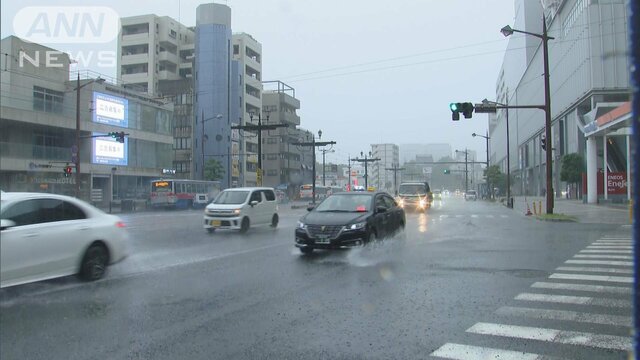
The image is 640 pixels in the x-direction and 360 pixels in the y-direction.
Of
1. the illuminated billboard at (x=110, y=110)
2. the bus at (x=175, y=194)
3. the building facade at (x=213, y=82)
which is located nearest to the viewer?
the bus at (x=175, y=194)

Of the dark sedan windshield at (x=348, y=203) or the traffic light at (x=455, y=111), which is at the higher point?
the traffic light at (x=455, y=111)

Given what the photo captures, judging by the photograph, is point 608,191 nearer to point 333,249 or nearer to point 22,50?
point 333,249

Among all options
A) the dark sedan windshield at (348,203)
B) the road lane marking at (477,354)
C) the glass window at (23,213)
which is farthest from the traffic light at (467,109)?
the road lane marking at (477,354)

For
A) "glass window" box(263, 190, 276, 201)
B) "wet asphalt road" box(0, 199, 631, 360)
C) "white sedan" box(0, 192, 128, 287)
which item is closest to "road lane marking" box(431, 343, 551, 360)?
"wet asphalt road" box(0, 199, 631, 360)

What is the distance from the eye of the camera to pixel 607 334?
5.30m

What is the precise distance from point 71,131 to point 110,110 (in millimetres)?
5114

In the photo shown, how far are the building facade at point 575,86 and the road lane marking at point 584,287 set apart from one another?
19687 millimetres

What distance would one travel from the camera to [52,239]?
7.71m

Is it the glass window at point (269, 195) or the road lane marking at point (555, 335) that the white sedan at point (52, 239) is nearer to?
the road lane marking at point (555, 335)

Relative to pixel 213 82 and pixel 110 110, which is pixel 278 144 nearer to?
pixel 213 82

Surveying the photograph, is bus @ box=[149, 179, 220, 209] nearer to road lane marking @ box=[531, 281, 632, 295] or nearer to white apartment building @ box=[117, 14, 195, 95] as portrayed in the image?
white apartment building @ box=[117, 14, 195, 95]

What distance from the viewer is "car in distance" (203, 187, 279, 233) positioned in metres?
17.9

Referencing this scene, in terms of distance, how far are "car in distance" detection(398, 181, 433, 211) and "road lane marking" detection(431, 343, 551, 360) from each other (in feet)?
101

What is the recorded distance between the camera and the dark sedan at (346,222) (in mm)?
11664
